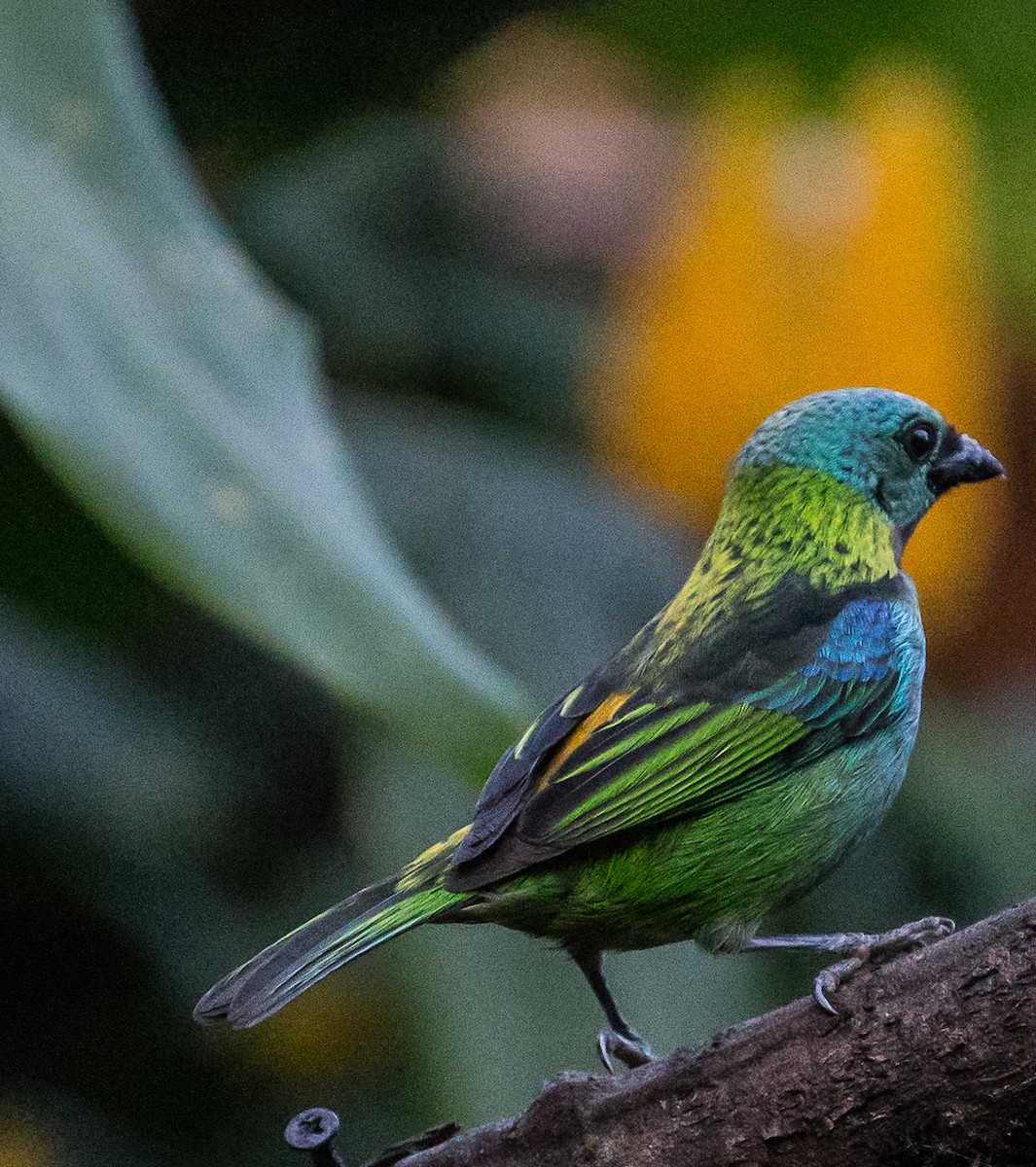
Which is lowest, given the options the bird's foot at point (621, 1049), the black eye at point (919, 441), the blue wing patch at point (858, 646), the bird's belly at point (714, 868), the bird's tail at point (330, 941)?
the bird's foot at point (621, 1049)

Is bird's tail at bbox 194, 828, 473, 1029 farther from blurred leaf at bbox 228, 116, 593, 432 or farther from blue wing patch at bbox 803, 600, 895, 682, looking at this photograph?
blurred leaf at bbox 228, 116, 593, 432

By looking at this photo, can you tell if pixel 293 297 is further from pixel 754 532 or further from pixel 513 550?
→ pixel 754 532

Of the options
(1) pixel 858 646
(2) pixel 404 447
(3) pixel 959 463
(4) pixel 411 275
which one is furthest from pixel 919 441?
(4) pixel 411 275

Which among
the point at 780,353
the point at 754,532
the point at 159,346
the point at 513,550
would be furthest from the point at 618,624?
the point at 159,346

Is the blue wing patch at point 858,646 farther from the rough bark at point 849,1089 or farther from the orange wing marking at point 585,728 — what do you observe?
the rough bark at point 849,1089

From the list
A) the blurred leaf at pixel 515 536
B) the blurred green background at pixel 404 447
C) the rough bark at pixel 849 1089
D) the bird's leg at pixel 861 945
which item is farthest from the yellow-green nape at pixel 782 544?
the blurred leaf at pixel 515 536

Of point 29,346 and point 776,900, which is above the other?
point 29,346

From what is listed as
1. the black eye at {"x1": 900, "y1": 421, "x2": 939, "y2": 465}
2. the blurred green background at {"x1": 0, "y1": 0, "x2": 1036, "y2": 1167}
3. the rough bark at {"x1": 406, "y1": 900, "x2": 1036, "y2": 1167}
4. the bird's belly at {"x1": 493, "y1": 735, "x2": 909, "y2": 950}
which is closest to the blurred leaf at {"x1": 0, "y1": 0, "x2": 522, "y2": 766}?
the blurred green background at {"x1": 0, "y1": 0, "x2": 1036, "y2": 1167}
